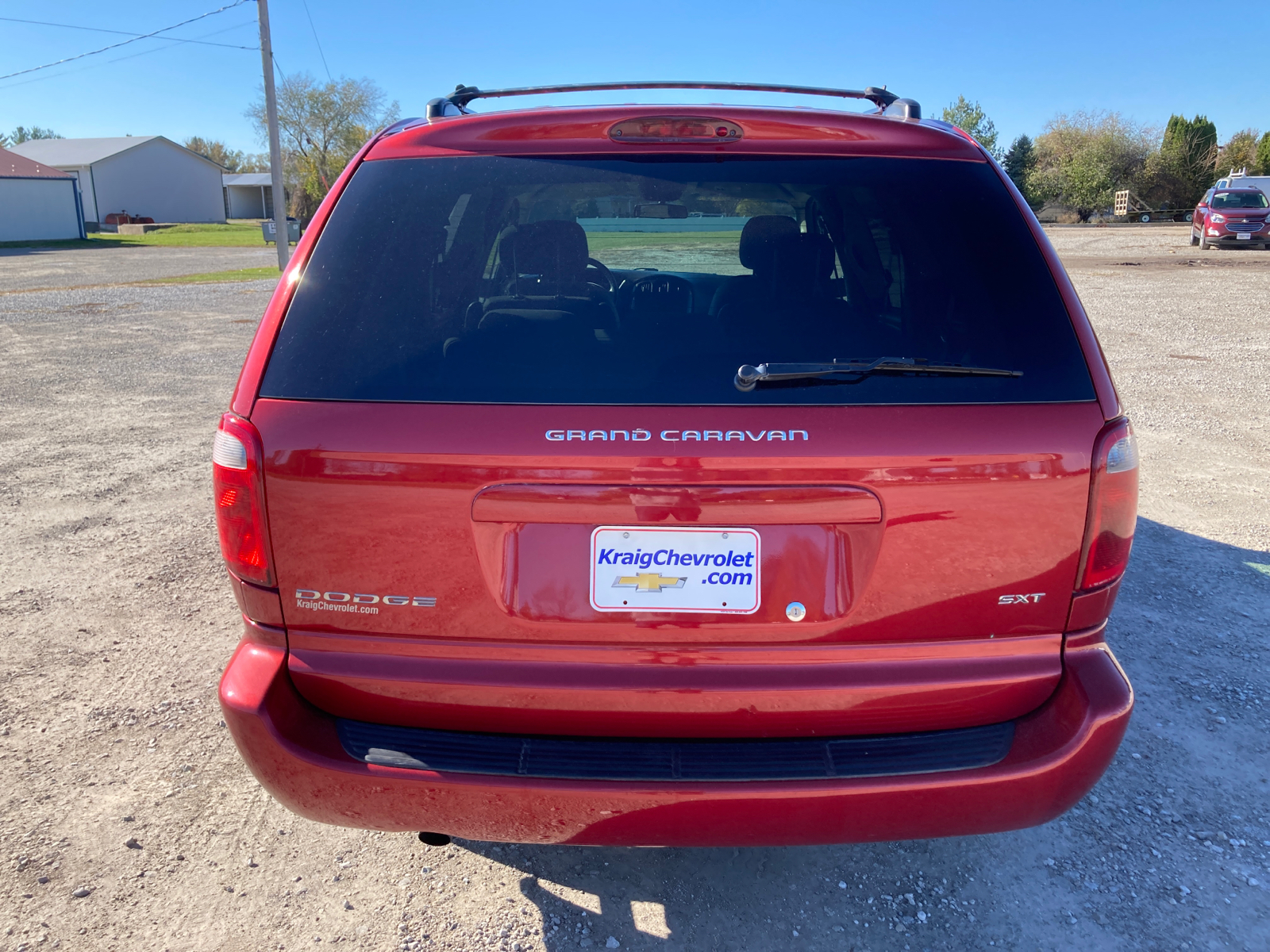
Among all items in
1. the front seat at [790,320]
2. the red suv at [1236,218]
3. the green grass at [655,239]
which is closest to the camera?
the front seat at [790,320]

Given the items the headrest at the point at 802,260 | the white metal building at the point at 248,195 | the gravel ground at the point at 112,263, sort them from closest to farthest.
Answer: the headrest at the point at 802,260
the gravel ground at the point at 112,263
the white metal building at the point at 248,195

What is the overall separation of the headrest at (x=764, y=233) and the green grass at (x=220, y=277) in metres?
22.3

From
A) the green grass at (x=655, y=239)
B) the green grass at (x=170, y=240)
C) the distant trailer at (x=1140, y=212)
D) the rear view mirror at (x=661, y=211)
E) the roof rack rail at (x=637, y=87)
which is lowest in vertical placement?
the green grass at (x=170, y=240)

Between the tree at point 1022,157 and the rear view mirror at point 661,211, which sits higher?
the tree at point 1022,157

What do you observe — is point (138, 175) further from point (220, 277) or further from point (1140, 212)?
point (1140, 212)

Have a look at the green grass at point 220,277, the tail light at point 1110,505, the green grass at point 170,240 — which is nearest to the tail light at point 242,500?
the tail light at point 1110,505

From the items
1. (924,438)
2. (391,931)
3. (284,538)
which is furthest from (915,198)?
(391,931)

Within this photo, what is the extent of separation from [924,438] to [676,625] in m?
0.63

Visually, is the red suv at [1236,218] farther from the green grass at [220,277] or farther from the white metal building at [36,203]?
the white metal building at [36,203]

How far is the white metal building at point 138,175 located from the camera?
63.7 meters

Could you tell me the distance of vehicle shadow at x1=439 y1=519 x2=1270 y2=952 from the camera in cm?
222

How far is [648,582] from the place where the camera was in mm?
1789

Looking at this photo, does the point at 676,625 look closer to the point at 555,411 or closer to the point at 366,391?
the point at 555,411

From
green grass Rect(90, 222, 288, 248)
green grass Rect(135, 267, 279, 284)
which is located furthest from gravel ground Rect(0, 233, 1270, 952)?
green grass Rect(90, 222, 288, 248)
